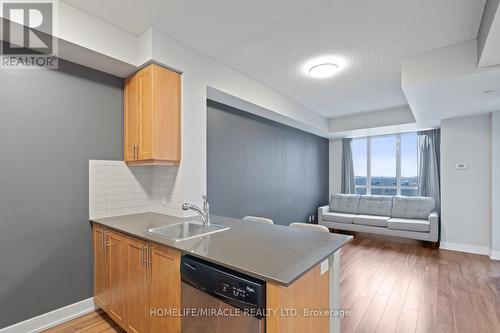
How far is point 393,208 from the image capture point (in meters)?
5.32

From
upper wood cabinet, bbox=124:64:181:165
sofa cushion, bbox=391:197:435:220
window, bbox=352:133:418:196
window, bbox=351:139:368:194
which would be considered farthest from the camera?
window, bbox=351:139:368:194

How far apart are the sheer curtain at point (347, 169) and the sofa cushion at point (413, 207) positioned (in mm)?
1262

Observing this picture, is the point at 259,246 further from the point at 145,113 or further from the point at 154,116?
the point at 145,113

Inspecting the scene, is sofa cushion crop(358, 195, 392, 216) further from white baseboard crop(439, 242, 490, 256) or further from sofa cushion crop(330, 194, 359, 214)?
white baseboard crop(439, 242, 490, 256)

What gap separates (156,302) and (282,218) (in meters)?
3.38

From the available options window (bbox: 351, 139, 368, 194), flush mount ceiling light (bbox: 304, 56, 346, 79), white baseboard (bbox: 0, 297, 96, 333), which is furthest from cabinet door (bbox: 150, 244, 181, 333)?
window (bbox: 351, 139, 368, 194)

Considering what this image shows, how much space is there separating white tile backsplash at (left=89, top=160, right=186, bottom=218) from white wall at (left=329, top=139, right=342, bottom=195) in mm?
5269

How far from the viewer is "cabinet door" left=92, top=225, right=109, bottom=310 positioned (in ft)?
7.33

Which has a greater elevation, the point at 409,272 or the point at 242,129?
the point at 242,129

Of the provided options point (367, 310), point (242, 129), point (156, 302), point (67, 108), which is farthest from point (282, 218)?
point (67, 108)

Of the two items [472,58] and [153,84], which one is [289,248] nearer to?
[153,84]

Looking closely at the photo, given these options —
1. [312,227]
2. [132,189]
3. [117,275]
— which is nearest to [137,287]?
[117,275]

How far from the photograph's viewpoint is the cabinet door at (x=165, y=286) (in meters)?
1.55

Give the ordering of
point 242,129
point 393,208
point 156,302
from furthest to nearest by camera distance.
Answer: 1. point 393,208
2. point 242,129
3. point 156,302
